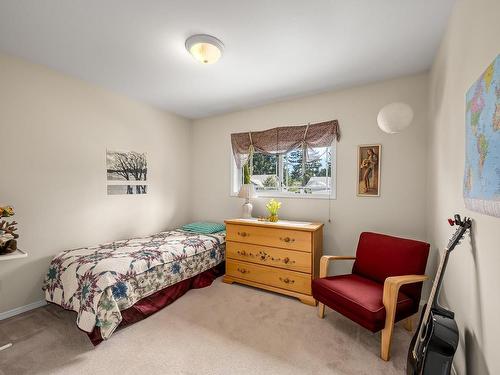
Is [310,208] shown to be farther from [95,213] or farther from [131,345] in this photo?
[95,213]

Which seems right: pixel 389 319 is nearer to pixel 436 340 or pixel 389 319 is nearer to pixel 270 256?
pixel 436 340

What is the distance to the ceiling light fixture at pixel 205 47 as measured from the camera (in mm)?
Result: 1905

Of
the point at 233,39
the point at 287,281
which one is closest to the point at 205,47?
the point at 233,39

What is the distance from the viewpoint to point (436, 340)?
1.17 meters

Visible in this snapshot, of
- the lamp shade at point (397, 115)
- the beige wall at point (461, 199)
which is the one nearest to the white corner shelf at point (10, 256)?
the beige wall at point (461, 199)

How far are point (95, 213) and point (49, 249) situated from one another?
0.57m

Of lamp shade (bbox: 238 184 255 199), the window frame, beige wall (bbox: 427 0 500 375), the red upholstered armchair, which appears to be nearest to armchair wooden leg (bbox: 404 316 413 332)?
the red upholstered armchair

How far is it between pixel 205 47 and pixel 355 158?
206cm

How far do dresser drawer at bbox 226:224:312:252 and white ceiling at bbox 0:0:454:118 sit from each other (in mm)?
1734

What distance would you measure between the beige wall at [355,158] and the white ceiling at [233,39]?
223 mm

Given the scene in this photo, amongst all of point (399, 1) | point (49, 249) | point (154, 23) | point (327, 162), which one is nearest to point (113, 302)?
point (49, 249)

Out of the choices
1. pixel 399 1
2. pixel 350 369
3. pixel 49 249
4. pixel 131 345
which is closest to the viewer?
pixel 399 1

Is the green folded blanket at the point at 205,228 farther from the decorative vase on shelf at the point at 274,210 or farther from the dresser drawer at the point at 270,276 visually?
the decorative vase on shelf at the point at 274,210

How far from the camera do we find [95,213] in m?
2.89
